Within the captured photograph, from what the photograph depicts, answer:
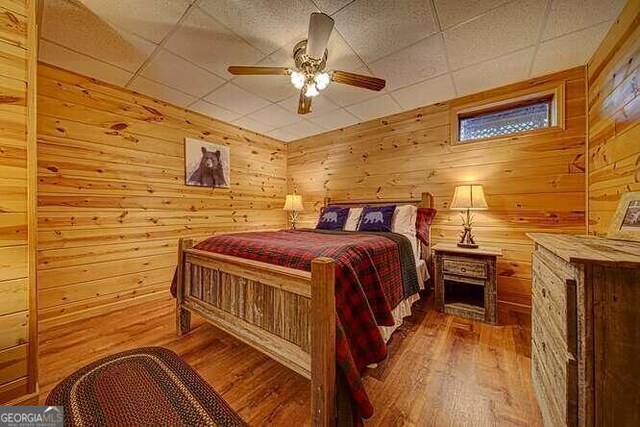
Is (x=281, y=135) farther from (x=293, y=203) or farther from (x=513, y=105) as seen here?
(x=513, y=105)

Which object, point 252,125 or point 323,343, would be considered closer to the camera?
point 323,343

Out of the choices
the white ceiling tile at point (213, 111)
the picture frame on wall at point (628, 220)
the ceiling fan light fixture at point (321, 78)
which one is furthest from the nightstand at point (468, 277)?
the white ceiling tile at point (213, 111)

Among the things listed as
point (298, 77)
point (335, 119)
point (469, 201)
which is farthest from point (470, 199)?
point (335, 119)

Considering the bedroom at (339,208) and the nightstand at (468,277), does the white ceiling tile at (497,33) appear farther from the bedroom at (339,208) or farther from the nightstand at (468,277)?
the nightstand at (468,277)

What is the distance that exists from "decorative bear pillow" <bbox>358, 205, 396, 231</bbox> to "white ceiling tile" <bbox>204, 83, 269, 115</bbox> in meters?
1.78

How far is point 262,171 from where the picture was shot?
13.4ft

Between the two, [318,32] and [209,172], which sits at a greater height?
[318,32]

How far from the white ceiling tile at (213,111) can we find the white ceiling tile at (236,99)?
0.34 feet

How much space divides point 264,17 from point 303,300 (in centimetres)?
180

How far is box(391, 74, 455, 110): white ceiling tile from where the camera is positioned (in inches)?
97.0

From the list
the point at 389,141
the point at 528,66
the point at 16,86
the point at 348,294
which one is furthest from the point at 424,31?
the point at 16,86

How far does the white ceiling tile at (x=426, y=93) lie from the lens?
2.46 metres

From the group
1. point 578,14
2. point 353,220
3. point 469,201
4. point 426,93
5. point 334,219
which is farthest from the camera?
point 334,219

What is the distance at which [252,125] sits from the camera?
3662 mm
